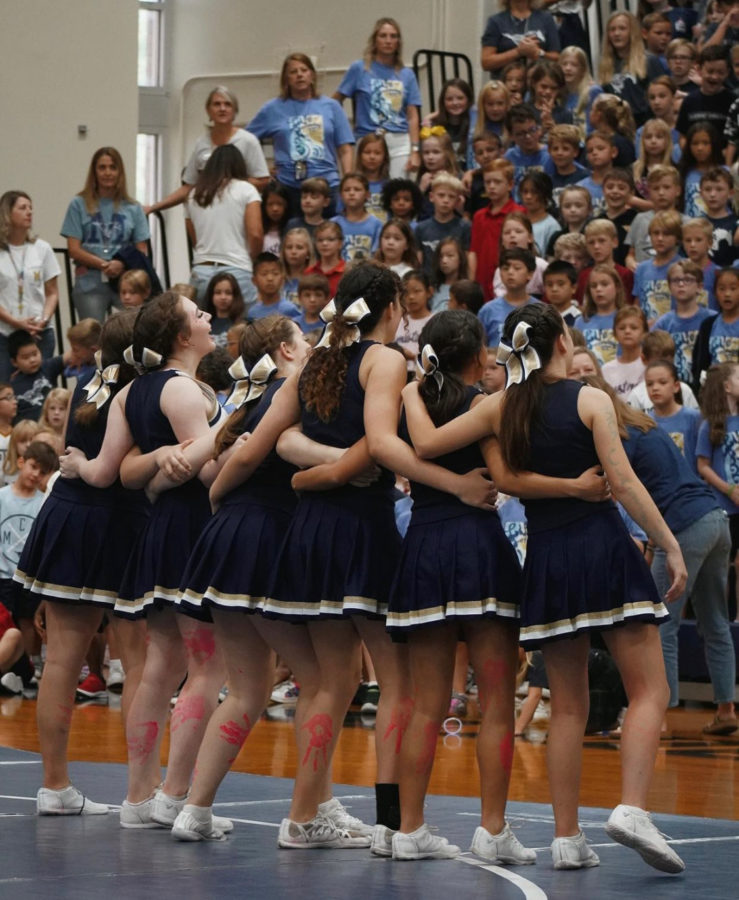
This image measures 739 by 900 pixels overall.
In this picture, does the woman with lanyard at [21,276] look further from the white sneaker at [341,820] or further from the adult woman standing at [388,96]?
the white sneaker at [341,820]

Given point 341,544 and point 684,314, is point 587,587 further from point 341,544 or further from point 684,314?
point 684,314

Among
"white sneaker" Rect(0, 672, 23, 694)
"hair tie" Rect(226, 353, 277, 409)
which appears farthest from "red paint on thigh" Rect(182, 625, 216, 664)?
"white sneaker" Rect(0, 672, 23, 694)

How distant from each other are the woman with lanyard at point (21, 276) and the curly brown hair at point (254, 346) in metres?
6.94

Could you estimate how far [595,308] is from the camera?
10.5 metres

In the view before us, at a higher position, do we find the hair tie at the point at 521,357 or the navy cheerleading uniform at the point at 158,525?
the hair tie at the point at 521,357

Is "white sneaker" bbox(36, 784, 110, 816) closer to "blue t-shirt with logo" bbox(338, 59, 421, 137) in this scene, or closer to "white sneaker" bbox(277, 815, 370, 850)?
"white sneaker" bbox(277, 815, 370, 850)

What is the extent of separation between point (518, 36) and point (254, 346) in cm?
1035

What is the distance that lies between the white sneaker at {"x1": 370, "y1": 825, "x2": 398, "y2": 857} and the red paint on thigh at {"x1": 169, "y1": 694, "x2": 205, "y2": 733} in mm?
721

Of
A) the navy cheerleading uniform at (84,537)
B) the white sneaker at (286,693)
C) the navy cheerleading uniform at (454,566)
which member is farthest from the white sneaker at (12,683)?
the navy cheerleading uniform at (454,566)

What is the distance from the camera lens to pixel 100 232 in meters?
12.7

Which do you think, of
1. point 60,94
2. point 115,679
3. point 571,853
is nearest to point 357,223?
point 115,679

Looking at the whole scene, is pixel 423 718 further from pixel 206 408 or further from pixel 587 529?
pixel 206 408

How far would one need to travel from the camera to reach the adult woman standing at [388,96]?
14.1 metres

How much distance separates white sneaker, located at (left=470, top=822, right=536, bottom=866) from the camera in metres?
4.67
